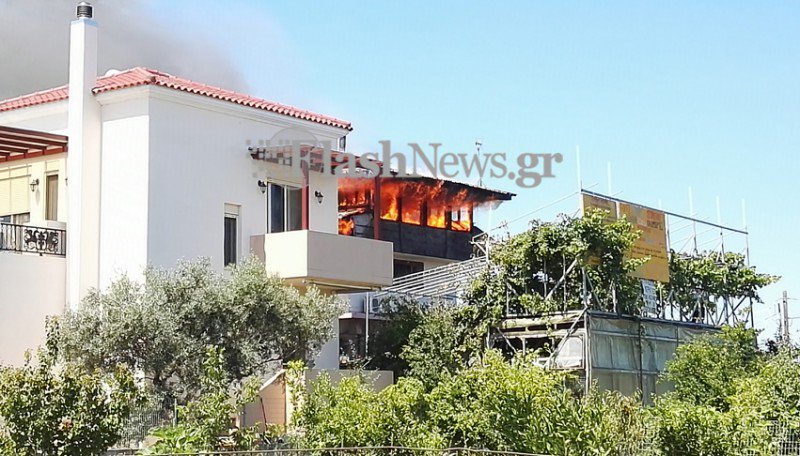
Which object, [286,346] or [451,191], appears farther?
[451,191]

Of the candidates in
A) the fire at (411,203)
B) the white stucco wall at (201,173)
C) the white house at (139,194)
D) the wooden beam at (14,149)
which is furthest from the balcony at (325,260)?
the fire at (411,203)

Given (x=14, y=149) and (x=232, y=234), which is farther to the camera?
(x=232, y=234)

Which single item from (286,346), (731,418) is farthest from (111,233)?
(731,418)

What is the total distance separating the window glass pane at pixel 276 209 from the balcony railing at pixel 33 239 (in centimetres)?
529

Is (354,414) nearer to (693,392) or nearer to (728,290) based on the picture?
(693,392)

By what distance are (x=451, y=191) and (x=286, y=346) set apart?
18.9 metres

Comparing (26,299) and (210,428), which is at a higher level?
(26,299)

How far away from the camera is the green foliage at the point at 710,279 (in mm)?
37125

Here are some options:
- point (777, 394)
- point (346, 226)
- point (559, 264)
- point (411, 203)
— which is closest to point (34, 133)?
point (346, 226)

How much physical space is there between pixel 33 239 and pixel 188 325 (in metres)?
4.79

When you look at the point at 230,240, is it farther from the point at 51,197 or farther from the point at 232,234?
the point at 51,197

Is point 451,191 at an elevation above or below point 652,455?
above

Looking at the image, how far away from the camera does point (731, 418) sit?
20.5 metres

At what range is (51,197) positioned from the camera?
28.2m
